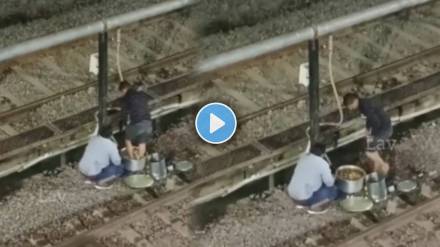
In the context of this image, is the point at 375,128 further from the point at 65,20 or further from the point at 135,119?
the point at 65,20

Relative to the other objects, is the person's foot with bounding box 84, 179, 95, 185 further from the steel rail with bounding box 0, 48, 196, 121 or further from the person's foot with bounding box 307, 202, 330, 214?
the person's foot with bounding box 307, 202, 330, 214

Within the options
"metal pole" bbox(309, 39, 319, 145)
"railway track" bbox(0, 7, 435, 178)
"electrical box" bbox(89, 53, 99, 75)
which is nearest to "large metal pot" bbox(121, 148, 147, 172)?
"electrical box" bbox(89, 53, 99, 75)

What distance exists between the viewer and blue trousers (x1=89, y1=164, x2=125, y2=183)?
8.84 m

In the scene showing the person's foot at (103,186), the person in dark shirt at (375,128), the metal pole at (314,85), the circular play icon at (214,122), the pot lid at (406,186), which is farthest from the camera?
the pot lid at (406,186)

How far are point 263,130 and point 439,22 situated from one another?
2945 mm

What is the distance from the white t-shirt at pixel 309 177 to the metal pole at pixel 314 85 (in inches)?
6.8

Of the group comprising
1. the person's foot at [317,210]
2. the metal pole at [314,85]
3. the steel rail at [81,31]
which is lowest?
the person's foot at [317,210]

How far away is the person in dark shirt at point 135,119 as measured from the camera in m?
8.51

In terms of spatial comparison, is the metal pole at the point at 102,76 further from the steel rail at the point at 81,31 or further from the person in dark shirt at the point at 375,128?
the person in dark shirt at the point at 375,128

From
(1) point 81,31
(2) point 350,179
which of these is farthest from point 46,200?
(2) point 350,179

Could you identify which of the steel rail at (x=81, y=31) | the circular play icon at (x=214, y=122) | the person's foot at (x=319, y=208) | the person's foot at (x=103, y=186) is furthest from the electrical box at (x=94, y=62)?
the person's foot at (x=319, y=208)

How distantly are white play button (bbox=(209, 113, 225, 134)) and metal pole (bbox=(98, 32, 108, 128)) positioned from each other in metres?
0.98

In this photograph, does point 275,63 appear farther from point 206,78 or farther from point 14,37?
point 14,37

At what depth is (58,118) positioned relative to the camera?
10.4 m
